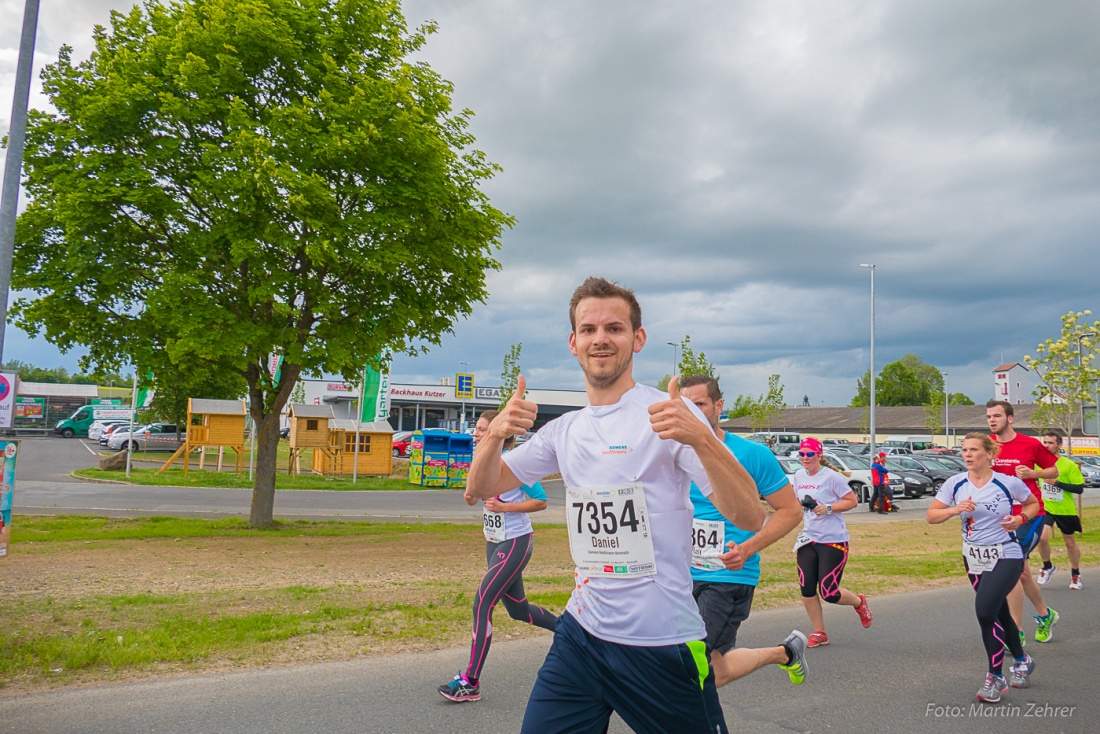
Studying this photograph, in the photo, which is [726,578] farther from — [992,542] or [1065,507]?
[1065,507]

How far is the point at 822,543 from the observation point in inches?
280

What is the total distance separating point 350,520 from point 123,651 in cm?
1226

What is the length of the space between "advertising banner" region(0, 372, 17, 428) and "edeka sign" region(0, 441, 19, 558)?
1.84ft

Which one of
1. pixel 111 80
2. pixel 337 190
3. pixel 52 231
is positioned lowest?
pixel 52 231

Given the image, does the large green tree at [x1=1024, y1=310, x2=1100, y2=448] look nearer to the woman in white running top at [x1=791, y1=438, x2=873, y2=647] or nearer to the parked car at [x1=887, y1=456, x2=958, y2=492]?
the parked car at [x1=887, y1=456, x2=958, y2=492]

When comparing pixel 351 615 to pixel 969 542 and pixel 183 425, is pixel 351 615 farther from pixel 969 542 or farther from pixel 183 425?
pixel 183 425

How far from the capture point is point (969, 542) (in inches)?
236

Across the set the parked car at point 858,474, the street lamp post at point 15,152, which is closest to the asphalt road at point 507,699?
the street lamp post at point 15,152

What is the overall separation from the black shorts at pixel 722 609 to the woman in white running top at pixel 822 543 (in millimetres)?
2621

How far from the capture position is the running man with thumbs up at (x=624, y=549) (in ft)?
8.98

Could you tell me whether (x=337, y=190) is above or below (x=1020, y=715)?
above

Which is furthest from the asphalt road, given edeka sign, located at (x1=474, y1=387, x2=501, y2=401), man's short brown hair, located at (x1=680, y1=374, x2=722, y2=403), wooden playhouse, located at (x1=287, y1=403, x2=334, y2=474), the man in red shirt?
edeka sign, located at (x1=474, y1=387, x2=501, y2=401)

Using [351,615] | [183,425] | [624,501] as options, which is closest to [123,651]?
[351,615]

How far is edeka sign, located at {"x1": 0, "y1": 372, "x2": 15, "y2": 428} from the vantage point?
24.6ft
